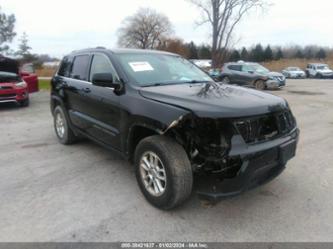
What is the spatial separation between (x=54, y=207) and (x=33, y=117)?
595 cm

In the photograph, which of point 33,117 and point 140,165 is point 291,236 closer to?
point 140,165

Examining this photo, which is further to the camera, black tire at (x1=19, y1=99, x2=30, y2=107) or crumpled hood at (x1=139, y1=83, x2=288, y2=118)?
black tire at (x1=19, y1=99, x2=30, y2=107)

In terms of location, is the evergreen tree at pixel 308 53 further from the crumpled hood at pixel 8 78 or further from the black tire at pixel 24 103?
the crumpled hood at pixel 8 78

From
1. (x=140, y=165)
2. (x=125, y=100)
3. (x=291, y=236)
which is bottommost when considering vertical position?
(x=291, y=236)

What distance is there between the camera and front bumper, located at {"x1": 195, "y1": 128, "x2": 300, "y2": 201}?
2.49 meters

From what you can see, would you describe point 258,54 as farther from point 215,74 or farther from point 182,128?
point 182,128

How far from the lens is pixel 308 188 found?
11.5ft

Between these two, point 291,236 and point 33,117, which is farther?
point 33,117

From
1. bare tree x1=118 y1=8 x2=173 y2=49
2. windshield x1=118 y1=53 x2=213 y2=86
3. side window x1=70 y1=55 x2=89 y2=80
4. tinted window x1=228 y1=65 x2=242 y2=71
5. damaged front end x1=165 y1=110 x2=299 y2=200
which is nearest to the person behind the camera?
damaged front end x1=165 y1=110 x2=299 y2=200

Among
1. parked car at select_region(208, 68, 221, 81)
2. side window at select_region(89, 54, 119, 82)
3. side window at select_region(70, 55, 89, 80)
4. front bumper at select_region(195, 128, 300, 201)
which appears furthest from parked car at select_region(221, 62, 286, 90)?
front bumper at select_region(195, 128, 300, 201)

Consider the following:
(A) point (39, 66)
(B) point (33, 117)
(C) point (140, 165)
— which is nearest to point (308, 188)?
(C) point (140, 165)

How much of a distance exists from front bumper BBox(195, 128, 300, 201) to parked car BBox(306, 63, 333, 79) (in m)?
31.7

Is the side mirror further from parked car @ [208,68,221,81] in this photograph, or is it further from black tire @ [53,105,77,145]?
black tire @ [53,105,77,145]

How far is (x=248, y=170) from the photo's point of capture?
2.50 meters
